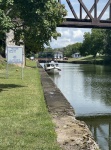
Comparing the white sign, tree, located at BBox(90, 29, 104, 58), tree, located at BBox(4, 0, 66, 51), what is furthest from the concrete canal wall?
tree, located at BBox(90, 29, 104, 58)

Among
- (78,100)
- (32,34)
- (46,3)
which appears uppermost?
(46,3)

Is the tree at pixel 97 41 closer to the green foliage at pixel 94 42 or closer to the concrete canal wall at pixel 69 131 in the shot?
the green foliage at pixel 94 42

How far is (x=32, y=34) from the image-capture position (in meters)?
16.8

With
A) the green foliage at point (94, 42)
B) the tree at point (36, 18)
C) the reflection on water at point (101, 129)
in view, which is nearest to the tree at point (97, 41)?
the green foliage at point (94, 42)

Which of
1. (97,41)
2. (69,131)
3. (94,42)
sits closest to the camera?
(69,131)

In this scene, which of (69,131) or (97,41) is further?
(97,41)

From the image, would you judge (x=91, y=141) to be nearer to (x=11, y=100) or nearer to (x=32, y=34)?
(x=11, y=100)

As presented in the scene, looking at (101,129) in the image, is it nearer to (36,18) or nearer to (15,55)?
(36,18)

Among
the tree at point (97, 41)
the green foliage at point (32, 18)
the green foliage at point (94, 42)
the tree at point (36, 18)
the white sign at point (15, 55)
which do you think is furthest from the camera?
the green foliage at point (94, 42)

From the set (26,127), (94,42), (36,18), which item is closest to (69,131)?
(26,127)

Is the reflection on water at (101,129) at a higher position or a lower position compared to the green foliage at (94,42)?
lower

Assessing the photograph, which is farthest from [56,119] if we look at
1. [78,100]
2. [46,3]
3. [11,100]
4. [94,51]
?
[94,51]

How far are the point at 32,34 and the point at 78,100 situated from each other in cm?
532

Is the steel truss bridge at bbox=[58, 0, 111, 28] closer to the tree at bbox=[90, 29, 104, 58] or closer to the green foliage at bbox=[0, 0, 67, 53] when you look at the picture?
the green foliage at bbox=[0, 0, 67, 53]
